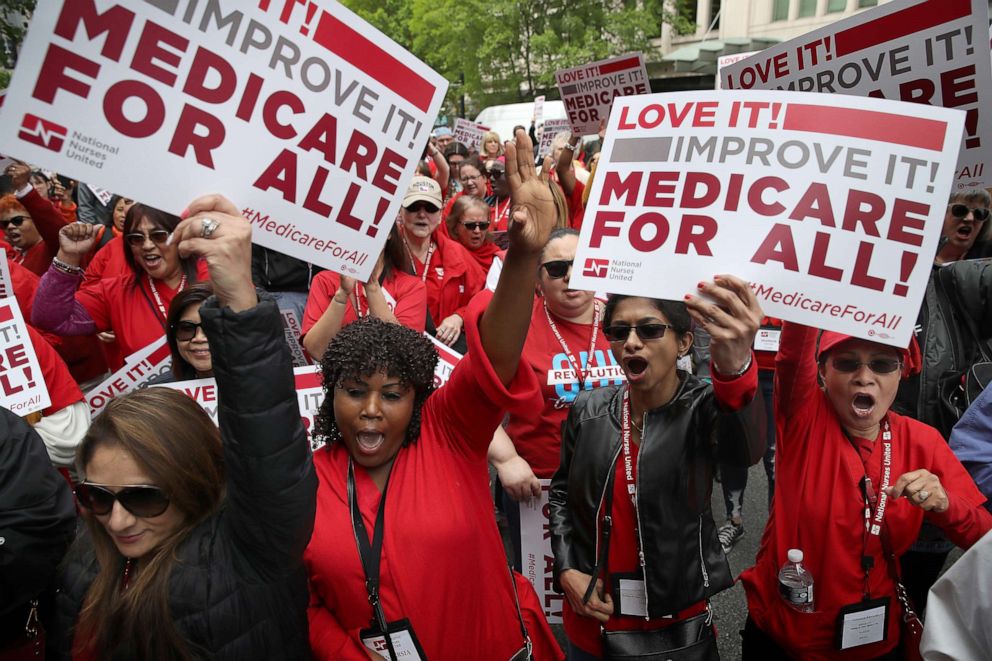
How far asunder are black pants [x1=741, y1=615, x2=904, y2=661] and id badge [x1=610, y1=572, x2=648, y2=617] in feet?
1.51

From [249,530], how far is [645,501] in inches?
47.0

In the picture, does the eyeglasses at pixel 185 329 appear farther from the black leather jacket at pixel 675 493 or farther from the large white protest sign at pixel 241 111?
the black leather jacket at pixel 675 493

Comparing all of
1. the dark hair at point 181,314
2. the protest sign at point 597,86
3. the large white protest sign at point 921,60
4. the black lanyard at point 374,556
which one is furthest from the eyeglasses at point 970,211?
the dark hair at point 181,314

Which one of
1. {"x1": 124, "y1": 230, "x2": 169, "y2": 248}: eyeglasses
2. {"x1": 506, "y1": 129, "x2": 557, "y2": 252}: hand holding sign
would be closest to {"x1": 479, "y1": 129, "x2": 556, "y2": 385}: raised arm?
{"x1": 506, "y1": 129, "x2": 557, "y2": 252}: hand holding sign

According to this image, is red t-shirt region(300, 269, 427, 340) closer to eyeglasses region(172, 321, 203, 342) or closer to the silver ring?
eyeglasses region(172, 321, 203, 342)

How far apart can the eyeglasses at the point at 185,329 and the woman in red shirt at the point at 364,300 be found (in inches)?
20.9

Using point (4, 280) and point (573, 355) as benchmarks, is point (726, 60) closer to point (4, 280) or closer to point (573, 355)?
point (573, 355)

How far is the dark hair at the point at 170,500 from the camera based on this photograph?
158 centimetres

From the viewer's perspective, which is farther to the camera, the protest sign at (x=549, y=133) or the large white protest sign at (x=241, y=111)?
the protest sign at (x=549, y=133)

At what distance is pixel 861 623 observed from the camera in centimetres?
218

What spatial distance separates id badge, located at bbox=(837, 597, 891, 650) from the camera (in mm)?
2168

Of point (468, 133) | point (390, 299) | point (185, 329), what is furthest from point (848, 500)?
point (468, 133)

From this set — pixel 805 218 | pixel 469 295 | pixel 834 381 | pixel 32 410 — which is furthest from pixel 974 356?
pixel 32 410

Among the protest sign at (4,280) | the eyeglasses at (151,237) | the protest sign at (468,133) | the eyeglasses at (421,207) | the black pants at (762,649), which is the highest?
the protest sign at (468,133)
